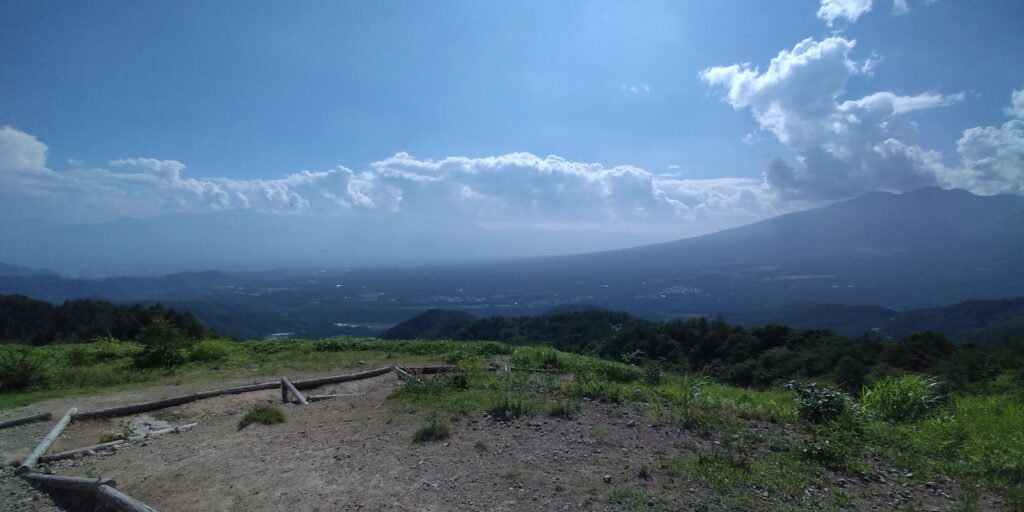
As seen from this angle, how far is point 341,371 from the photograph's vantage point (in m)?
12.9

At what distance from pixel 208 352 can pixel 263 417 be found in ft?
24.6

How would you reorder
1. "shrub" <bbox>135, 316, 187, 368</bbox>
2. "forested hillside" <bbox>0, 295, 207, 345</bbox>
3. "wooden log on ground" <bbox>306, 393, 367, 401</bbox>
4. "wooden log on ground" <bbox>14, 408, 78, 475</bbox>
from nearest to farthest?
"wooden log on ground" <bbox>14, 408, 78, 475</bbox> < "wooden log on ground" <bbox>306, 393, 367, 401</bbox> < "shrub" <bbox>135, 316, 187, 368</bbox> < "forested hillside" <bbox>0, 295, 207, 345</bbox>

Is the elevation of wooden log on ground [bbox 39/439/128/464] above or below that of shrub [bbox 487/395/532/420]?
below

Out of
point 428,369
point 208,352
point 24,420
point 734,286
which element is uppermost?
point 208,352

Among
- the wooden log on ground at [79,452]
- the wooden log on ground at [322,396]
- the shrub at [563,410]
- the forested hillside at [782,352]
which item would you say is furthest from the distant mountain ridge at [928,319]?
the wooden log on ground at [79,452]

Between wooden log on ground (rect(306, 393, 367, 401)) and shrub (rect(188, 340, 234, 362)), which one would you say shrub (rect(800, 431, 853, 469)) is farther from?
shrub (rect(188, 340, 234, 362))

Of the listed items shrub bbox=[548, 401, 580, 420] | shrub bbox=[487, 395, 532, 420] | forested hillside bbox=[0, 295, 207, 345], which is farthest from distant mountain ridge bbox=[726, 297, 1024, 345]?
forested hillside bbox=[0, 295, 207, 345]

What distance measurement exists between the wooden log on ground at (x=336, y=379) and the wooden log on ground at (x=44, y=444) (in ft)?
12.5

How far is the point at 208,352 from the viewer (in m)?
14.1

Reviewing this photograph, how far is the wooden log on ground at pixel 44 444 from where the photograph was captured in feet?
21.5

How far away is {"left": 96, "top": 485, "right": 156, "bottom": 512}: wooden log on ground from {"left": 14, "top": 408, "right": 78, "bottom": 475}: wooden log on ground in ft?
6.27

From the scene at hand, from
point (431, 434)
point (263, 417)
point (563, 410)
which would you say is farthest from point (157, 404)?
point (563, 410)

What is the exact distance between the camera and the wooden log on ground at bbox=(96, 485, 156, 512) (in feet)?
16.9

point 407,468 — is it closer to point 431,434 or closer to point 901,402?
point 431,434
